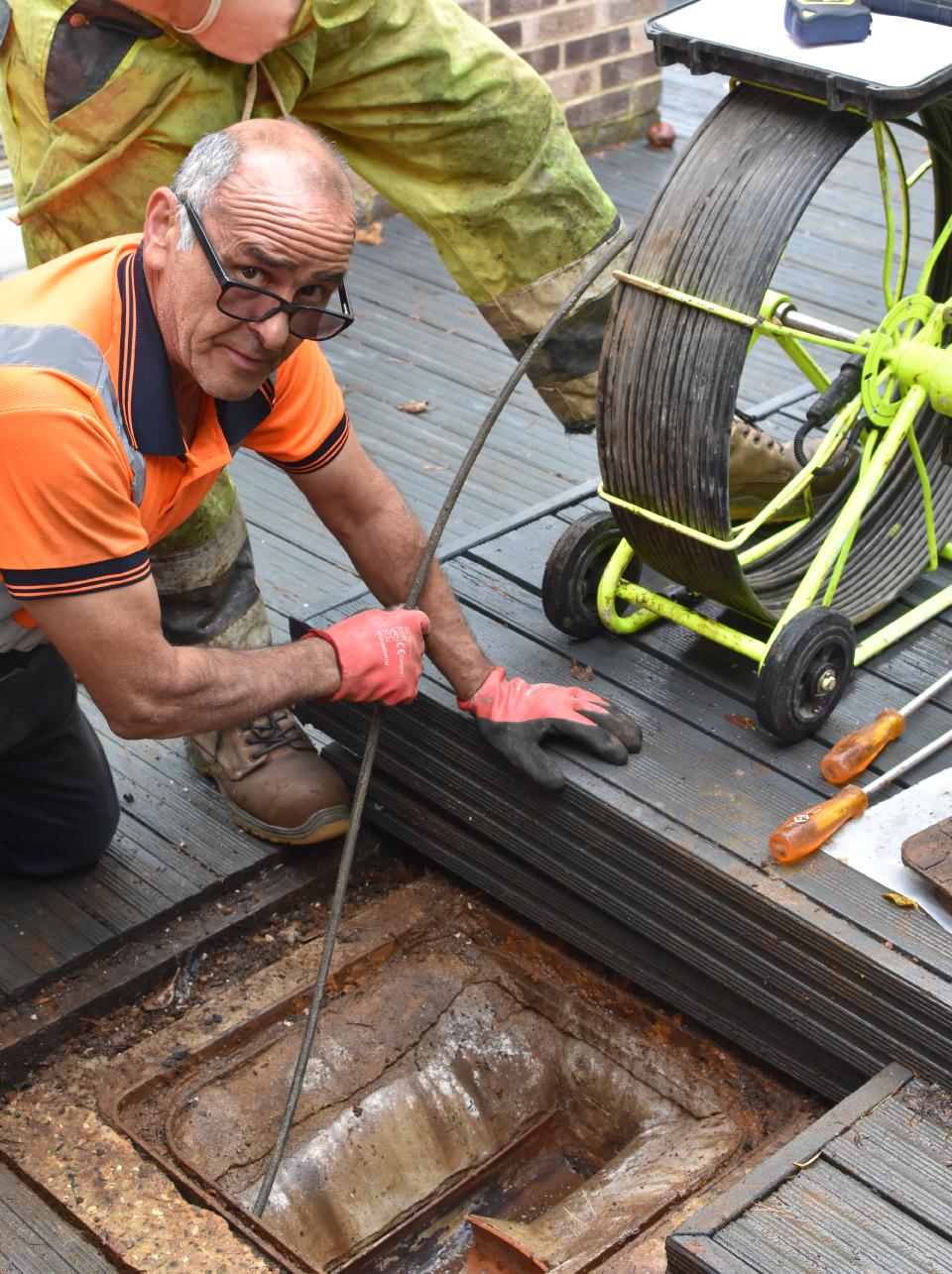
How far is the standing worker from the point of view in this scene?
2.33 metres

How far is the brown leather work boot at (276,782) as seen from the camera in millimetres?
3281

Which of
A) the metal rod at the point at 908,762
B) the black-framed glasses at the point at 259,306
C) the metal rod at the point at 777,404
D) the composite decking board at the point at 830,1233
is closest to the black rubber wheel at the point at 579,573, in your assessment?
the metal rod at the point at 908,762

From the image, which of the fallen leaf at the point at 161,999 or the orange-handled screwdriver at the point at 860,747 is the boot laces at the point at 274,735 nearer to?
the fallen leaf at the point at 161,999

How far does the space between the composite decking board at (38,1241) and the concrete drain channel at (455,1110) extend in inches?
7.7

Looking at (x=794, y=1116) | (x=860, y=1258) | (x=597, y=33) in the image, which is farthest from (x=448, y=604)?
(x=597, y=33)

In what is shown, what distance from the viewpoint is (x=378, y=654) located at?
2.73 metres

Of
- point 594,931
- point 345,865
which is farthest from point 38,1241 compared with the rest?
point 594,931

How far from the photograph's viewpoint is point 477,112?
11.1 feet

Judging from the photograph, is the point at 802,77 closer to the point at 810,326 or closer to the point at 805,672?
the point at 810,326

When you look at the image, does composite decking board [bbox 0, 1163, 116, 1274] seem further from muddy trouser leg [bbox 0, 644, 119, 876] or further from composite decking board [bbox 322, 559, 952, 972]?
composite decking board [bbox 322, 559, 952, 972]

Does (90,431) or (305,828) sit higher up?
(90,431)

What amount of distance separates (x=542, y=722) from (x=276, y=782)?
0.69 metres

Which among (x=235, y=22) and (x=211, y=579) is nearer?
(x=235, y=22)

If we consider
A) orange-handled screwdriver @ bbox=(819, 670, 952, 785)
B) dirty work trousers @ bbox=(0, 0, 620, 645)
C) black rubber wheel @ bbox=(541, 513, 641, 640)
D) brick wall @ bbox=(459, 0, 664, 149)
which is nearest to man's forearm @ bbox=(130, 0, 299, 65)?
dirty work trousers @ bbox=(0, 0, 620, 645)
